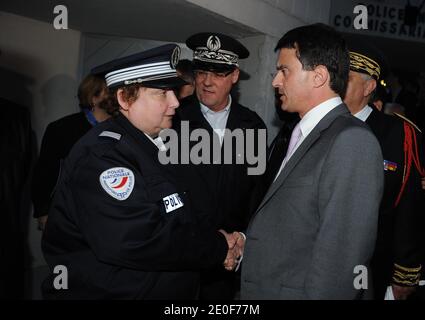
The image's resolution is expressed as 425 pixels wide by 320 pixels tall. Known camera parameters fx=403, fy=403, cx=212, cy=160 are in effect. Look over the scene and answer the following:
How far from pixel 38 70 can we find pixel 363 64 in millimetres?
3211

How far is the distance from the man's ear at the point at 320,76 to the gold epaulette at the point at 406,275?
1315 mm

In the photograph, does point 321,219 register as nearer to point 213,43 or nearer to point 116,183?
point 116,183

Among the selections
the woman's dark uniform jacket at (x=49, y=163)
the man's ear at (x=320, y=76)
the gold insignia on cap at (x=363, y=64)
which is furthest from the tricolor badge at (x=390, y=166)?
the woman's dark uniform jacket at (x=49, y=163)

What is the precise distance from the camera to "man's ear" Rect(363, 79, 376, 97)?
8.16 ft

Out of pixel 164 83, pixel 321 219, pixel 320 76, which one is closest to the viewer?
pixel 321 219

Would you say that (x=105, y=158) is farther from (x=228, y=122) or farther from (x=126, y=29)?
(x=126, y=29)

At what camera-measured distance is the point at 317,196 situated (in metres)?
1.62

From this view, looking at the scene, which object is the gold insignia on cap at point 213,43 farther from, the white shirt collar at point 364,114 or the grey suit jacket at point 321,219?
the grey suit jacket at point 321,219

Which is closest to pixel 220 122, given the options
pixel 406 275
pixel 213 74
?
pixel 213 74

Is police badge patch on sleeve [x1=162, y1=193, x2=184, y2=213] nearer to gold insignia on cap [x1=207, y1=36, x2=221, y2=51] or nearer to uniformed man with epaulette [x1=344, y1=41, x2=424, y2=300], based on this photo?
uniformed man with epaulette [x1=344, y1=41, x2=424, y2=300]

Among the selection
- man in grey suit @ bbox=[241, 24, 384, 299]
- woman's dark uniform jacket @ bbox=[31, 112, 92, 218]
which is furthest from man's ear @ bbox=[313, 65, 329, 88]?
woman's dark uniform jacket @ bbox=[31, 112, 92, 218]

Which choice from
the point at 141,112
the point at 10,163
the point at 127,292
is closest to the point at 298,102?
the point at 141,112

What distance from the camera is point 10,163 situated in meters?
2.42

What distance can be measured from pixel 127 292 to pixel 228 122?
181cm
